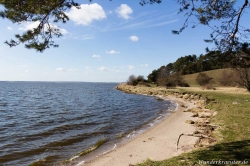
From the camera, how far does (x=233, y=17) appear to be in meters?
8.22

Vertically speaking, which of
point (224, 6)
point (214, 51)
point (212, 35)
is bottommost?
point (214, 51)

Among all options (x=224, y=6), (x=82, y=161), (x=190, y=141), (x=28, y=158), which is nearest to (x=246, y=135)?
(x=190, y=141)

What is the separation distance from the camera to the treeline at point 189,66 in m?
8.75

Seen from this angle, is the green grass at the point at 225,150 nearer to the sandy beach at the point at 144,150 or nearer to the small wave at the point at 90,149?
the sandy beach at the point at 144,150

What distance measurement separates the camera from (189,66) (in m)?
111

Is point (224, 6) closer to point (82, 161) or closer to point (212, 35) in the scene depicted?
point (212, 35)

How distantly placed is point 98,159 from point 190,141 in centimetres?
530

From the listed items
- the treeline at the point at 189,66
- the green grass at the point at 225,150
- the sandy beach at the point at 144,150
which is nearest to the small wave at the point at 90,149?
the sandy beach at the point at 144,150

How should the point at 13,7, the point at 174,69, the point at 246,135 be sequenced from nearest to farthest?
1. the point at 13,7
2. the point at 246,135
3. the point at 174,69

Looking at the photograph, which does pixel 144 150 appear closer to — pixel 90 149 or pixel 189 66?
pixel 90 149

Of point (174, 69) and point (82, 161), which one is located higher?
point (174, 69)

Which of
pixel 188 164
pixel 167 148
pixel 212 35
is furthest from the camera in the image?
pixel 167 148

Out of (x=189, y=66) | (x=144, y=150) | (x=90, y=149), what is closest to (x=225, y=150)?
(x=144, y=150)

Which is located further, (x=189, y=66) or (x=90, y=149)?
(x=189, y=66)
